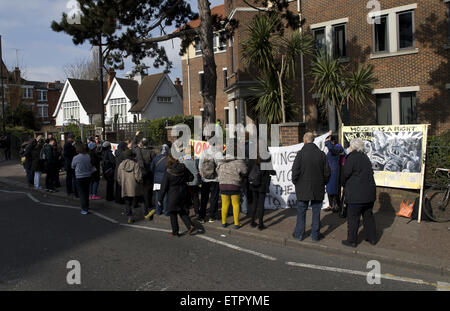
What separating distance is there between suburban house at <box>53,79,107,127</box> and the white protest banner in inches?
1653

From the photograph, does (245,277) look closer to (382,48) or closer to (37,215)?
(37,215)

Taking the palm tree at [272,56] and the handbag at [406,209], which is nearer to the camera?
the handbag at [406,209]

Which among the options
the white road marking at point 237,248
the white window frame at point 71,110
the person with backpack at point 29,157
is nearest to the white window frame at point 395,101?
the white road marking at point 237,248

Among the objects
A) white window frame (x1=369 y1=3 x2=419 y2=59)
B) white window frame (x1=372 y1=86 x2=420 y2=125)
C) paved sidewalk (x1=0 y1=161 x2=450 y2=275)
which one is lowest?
paved sidewalk (x1=0 y1=161 x2=450 y2=275)

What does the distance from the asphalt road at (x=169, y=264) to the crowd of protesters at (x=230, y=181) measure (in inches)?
26.1

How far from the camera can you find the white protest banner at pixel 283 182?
30.5 feet

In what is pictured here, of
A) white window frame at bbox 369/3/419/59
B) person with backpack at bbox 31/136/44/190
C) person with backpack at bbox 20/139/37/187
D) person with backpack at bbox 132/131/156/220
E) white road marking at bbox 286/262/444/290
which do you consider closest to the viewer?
white road marking at bbox 286/262/444/290

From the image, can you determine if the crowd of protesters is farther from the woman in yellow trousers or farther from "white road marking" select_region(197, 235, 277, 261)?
"white road marking" select_region(197, 235, 277, 261)

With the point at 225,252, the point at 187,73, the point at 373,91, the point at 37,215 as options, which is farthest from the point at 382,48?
the point at 187,73

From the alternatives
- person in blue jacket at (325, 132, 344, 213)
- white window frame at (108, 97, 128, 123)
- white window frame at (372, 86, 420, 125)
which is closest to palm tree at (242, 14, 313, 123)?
white window frame at (372, 86, 420, 125)

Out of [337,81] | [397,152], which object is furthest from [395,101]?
[397,152]

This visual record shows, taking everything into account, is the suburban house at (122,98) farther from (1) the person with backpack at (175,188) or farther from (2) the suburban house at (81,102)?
(1) the person with backpack at (175,188)

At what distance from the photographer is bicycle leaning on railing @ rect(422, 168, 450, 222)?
25.0ft

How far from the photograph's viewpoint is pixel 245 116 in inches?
782
